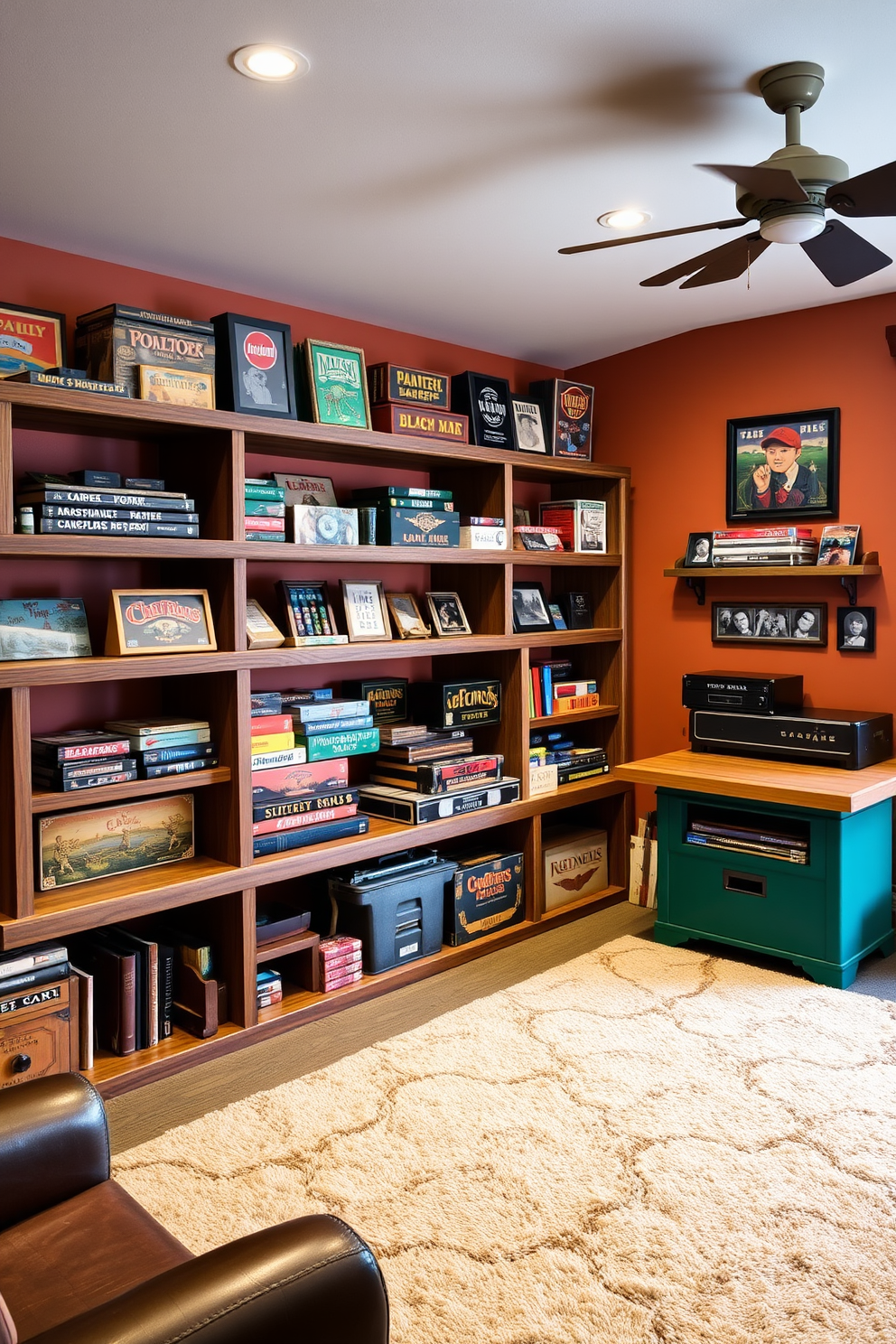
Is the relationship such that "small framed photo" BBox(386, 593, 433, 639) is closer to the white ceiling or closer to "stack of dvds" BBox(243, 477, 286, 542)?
"stack of dvds" BBox(243, 477, 286, 542)

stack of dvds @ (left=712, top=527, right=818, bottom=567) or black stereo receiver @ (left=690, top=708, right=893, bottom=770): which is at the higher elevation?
stack of dvds @ (left=712, top=527, right=818, bottom=567)

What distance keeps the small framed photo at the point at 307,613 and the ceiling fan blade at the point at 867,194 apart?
6.24ft

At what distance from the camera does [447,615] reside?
3.83 metres

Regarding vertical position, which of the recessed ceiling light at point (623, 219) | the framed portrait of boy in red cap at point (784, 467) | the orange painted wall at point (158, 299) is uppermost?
the recessed ceiling light at point (623, 219)

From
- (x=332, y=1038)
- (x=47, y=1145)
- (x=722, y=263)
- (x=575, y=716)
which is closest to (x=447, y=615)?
(x=575, y=716)

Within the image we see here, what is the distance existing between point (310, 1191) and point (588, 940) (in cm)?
187

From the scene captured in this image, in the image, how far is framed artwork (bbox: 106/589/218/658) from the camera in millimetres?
2787

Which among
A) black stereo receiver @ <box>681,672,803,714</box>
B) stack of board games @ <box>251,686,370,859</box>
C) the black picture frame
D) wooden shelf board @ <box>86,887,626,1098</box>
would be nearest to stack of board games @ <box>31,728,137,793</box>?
stack of board games @ <box>251,686,370,859</box>

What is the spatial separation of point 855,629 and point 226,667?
7.98ft

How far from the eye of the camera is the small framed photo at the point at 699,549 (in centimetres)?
417

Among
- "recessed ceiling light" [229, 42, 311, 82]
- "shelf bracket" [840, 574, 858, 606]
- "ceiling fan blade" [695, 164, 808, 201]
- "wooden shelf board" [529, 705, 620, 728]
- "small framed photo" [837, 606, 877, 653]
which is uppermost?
"recessed ceiling light" [229, 42, 311, 82]

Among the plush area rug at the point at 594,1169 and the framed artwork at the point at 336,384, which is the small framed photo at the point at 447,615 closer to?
the framed artwork at the point at 336,384

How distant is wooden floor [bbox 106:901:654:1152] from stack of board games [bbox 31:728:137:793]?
86 cm

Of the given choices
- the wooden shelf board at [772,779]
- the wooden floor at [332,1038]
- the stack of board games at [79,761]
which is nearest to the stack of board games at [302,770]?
the stack of board games at [79,761]
